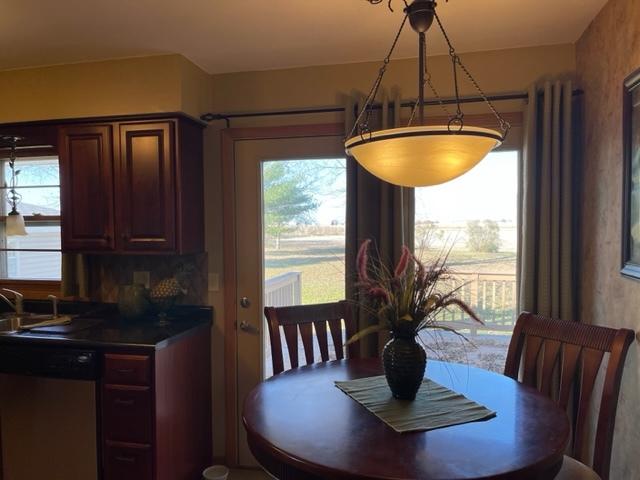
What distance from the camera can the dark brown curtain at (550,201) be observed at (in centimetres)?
227

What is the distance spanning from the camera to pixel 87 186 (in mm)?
2648

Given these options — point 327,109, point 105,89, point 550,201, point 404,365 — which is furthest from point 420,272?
point 105,89

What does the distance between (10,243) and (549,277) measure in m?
3.48

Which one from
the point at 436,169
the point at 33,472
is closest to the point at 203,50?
the point at 436,169

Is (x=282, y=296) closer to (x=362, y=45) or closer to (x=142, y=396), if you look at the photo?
(x=142, y=396)

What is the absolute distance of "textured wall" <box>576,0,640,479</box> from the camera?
68.7 inches

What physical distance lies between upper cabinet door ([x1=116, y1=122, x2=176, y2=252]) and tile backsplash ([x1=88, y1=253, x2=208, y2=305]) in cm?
31

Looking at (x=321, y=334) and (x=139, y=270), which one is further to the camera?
(x=139, y=270)

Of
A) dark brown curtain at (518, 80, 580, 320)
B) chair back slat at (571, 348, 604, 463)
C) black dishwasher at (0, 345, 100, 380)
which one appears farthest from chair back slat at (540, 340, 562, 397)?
→ black dishwasher at (0, 345, 100, 380)

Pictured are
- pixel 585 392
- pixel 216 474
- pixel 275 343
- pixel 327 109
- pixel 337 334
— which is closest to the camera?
pixel 585 392

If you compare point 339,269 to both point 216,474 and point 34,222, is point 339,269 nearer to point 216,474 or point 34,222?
point 216,474

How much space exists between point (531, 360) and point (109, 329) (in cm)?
219

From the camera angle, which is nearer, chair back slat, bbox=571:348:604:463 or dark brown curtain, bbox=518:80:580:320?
chair back slat, bbox=571:348:604:463

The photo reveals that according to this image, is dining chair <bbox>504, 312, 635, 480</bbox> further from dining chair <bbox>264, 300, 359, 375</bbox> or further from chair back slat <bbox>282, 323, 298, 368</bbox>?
chair back slat <bbox>282, 323, 298, 368</bbox>
